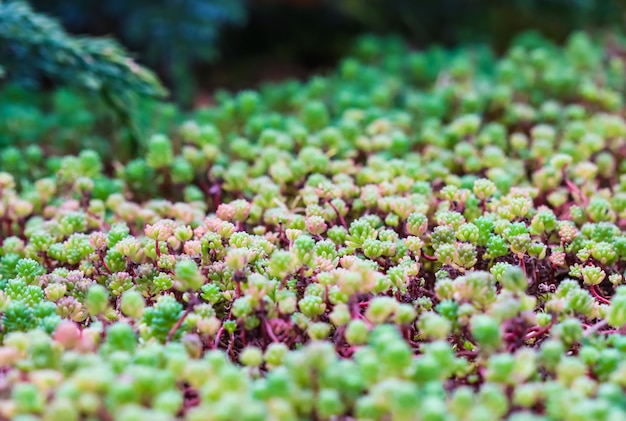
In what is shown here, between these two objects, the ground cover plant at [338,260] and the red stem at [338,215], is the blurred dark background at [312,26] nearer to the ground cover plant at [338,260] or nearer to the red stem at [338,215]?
the ground cover plant at [338,260]

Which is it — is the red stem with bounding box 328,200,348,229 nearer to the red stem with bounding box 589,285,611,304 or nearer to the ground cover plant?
the ground cover plant

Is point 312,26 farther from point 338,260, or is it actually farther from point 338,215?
point 338,260

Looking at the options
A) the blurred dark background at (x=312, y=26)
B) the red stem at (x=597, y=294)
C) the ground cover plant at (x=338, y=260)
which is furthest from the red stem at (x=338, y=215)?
the blurred dark background at (x=312, y=26)

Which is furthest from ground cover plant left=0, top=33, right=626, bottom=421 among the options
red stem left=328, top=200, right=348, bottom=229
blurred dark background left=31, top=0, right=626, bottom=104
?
blurred dark background left=31, top=0, right=626, bottom=104

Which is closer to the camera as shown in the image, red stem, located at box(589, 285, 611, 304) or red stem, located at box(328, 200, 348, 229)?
red stem, located at box(589, 285, 611, 304)

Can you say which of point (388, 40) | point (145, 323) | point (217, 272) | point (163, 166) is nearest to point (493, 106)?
point (388, 40)
